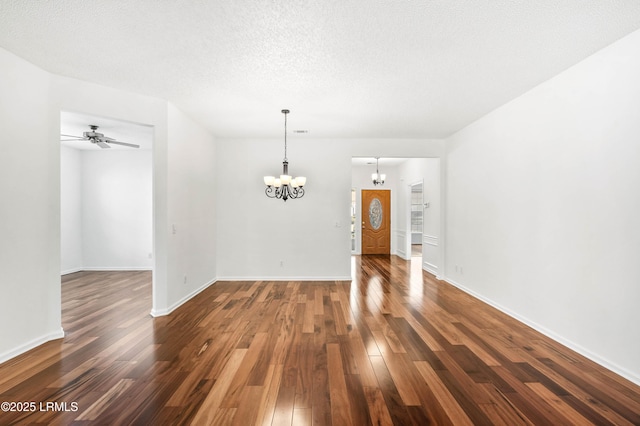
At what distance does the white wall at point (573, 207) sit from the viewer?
2455 millimetres

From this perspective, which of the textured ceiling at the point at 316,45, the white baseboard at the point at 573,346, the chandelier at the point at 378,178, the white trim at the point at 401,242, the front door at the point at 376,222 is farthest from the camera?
the front door at the point at 376,222

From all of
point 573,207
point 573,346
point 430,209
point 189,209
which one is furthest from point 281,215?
point 573,346

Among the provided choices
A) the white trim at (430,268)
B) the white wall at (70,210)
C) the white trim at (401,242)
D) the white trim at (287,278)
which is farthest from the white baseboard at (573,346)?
the white wall at (70,210)

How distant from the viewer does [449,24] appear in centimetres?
232

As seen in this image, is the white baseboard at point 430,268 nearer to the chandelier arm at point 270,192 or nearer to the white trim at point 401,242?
the white trim at point 401,242

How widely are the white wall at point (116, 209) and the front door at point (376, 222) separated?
6.10m

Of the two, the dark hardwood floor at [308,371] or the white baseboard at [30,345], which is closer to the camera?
the dark hardwood floor at [308,371]

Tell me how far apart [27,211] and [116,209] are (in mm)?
4223

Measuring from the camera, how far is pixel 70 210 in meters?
6.43

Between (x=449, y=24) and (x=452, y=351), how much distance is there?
2.82 metres

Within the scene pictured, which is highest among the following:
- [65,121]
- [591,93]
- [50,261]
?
[65,121]

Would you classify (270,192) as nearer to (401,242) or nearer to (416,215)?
(401,242)

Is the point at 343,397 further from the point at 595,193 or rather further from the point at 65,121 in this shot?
the point at 65,121

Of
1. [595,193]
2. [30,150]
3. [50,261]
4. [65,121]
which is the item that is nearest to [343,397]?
[595,193]
